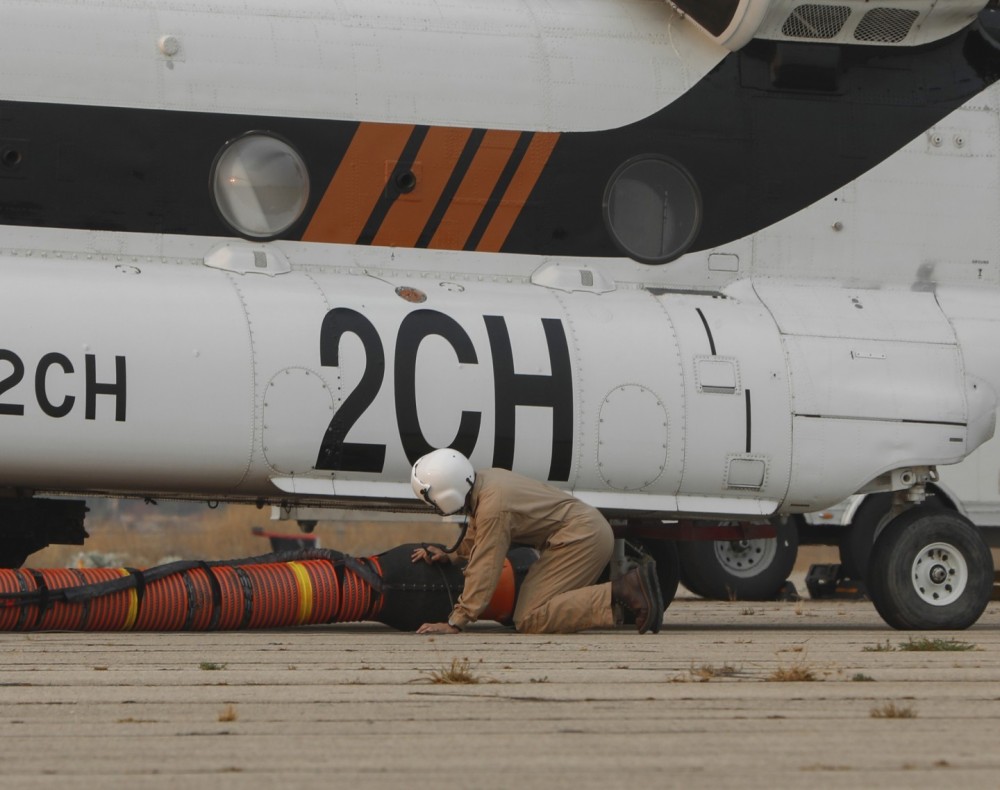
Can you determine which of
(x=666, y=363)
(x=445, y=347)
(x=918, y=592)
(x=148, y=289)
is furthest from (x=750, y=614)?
(x=148, y=289)

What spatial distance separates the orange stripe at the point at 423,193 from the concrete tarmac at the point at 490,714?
295 centimetres

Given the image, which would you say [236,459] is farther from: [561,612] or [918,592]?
[918,592]

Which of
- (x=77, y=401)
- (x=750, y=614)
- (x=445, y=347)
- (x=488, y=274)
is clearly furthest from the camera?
(x=750, y=614)

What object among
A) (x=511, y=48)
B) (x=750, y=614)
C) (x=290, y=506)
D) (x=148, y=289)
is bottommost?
(x=750, y=614)

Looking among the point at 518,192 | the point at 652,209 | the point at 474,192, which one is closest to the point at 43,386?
the point at 474,192

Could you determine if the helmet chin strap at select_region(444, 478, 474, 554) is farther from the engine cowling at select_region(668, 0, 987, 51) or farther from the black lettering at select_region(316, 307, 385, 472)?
the engine cowling at select_region(668, 0, 987, 51)

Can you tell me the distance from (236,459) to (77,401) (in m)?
1.03

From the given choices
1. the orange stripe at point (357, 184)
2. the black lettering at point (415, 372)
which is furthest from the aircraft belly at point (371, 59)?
the black lettering at point (415, 372)

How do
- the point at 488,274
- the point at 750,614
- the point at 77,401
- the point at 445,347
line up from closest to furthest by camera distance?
the point at 77,401
the point at 445,347
the point at 488,274
the point at 750,614

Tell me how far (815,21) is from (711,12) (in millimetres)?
757

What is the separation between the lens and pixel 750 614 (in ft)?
48.5

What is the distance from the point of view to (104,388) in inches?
393

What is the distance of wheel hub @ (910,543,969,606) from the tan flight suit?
7.68ft

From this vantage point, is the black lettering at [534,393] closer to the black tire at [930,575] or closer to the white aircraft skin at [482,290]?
the white aircraft skin at [482,290]
